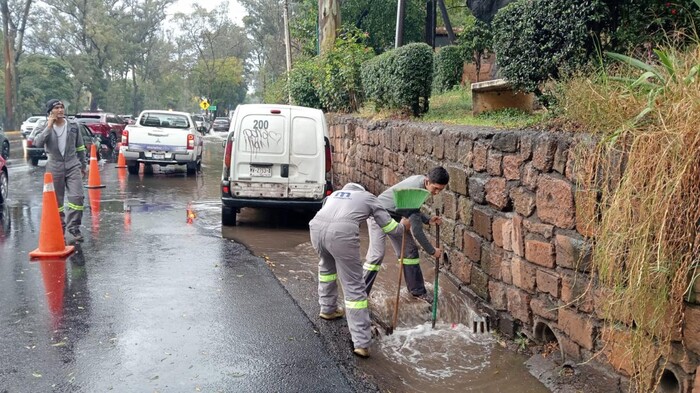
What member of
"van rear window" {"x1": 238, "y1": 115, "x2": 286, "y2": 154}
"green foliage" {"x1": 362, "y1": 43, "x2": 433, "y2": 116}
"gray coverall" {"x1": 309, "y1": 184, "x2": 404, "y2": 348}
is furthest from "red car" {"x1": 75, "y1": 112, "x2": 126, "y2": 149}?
"gray coverall" {"x1": 309, "y1": 184, "x2": 404, "y2": 348}

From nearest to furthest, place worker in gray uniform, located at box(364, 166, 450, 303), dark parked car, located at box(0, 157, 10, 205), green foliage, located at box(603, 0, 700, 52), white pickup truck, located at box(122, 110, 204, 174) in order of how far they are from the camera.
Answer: worker in gray uniform, located at box(364, 166, 450, 303), green foliage, located at box(603, 0, 700, 52), dark parked car, located at box(0, 157, 10, 205), white pickup truck, located at box(122, 110, 204, 174)

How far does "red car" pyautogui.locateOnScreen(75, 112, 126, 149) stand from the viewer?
89.8ft

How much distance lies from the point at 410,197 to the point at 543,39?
7.38 feet

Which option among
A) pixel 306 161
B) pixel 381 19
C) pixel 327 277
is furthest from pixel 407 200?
pixel 381 19

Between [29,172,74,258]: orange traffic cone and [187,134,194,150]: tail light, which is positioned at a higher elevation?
[187,134,194,150]: tail light

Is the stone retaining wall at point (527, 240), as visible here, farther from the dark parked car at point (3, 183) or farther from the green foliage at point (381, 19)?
the green foliage at point (381, 19)

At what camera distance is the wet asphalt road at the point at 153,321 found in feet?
15.5

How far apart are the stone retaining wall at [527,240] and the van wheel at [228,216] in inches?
147

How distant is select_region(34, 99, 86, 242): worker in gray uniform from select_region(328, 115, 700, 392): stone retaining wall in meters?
4.89

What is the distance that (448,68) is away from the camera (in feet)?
53.8

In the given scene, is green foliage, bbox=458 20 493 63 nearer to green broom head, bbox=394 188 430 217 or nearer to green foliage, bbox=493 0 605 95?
green foliage, bbox=493 0 605 95

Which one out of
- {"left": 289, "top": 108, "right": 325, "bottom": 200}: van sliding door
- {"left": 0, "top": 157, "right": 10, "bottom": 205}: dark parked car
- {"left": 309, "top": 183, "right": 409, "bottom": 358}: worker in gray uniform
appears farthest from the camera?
{"left": 0, "top": 157, "right": 10, "bottom": 205}: dark parked car

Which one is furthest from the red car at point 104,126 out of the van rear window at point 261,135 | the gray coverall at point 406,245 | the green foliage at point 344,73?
the gray coverall at point 406,245

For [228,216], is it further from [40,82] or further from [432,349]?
[40,82]
